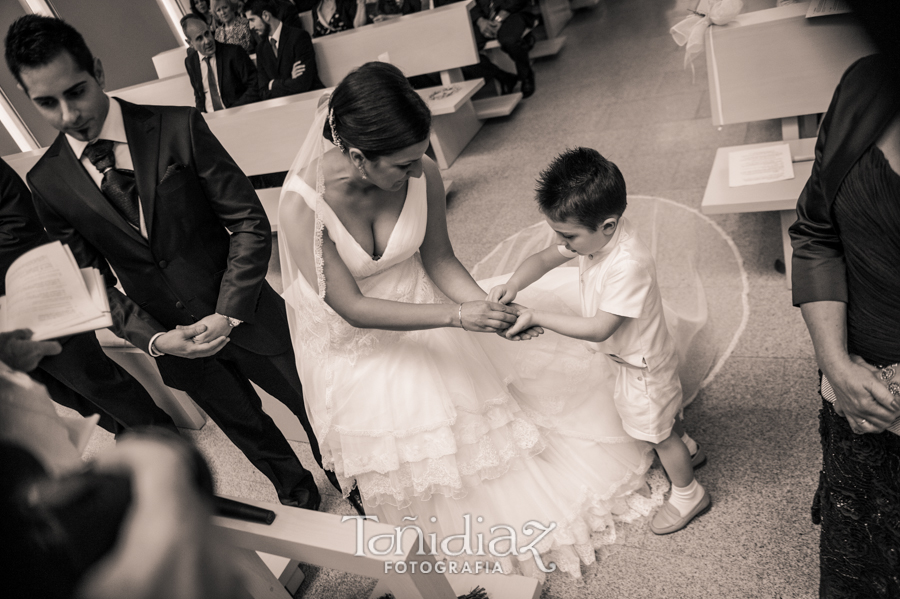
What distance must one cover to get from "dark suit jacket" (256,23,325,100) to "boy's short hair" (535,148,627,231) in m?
4.23

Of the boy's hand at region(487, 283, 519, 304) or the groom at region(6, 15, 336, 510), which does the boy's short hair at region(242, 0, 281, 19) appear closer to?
the groom at region(6, 15, 336, 510)

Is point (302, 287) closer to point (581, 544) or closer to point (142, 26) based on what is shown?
point (581, 544)

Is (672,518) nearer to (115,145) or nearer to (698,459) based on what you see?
(698,459)

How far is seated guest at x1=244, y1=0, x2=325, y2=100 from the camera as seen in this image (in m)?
5.05

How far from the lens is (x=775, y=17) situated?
8.36 ft

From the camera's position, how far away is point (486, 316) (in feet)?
5.05

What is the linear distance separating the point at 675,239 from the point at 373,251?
183 cm

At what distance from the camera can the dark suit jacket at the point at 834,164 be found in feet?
2.93

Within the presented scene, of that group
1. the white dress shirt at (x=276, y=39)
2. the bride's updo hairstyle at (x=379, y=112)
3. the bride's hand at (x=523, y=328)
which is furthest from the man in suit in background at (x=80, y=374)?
the white dress shirt at (x=276, y=39)

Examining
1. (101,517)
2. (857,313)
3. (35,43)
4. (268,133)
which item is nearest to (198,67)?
(268,133)

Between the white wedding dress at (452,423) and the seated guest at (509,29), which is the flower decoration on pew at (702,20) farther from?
the seated guest at (509,29)

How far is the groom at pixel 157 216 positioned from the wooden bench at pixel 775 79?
179cm

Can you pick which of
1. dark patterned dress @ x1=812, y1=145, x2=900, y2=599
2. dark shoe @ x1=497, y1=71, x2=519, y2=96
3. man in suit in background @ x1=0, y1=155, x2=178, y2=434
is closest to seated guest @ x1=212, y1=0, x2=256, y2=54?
dark shoe @ x1=497, y1=71, x2=519, y2=96

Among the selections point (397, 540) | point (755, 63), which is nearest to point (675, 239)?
point (755, 63)
